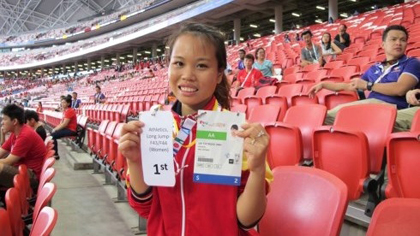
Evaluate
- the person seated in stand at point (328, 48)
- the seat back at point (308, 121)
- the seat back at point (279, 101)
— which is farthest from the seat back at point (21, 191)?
the person seated in stand at point (328, 48)

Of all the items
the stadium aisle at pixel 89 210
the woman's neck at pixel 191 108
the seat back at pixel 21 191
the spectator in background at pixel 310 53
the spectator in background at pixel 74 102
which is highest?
the spectator in background at pixel 310 53

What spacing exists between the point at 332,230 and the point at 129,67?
106 feet

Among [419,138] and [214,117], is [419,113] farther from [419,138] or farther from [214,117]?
[214,117]

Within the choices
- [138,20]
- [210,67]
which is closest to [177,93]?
[210,67]

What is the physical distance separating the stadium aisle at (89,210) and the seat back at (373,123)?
202 centimetres

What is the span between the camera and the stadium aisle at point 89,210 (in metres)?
3.35

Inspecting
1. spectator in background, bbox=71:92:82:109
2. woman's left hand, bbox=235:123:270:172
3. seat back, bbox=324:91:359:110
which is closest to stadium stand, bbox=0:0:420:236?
seat back, bbox=324:91:359:110

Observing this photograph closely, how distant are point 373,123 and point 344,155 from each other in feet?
1.12

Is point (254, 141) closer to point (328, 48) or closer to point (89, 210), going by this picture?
point (89, 210)

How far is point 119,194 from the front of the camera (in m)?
4.22

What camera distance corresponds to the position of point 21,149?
13.3ft

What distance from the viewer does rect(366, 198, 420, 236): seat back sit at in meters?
1.14

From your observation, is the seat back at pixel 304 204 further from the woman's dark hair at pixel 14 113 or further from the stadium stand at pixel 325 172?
the woman's dark hair at pixel 14 113

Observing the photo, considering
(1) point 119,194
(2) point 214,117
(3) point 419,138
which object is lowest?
(1) point 119,194
